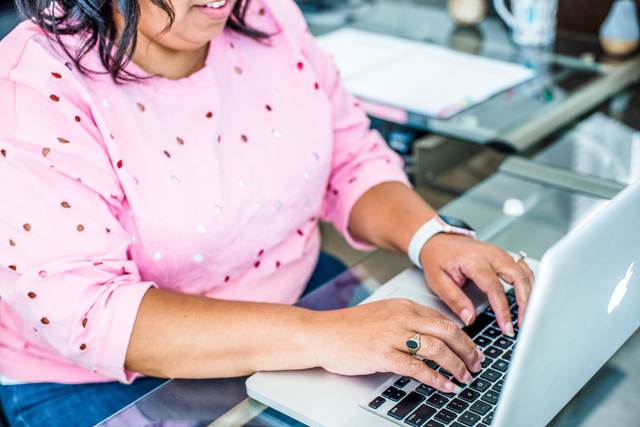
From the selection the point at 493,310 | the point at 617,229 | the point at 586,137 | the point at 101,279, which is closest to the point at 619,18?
the point at 586,137

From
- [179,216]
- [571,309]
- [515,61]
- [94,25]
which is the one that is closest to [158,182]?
[179,216]

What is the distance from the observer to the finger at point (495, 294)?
30.2 inches

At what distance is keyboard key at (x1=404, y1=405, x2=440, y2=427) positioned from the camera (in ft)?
2.06

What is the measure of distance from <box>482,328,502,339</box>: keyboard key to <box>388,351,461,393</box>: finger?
12 centimetres

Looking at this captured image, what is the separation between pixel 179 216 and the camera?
→ 0.84m

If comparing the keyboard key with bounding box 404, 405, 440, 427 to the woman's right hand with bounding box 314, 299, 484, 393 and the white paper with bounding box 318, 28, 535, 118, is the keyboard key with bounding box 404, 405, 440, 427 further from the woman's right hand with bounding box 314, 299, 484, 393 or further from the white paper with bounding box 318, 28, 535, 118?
the white paper with bounding box 318, 28, 535, 118

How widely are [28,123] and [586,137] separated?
40.1 inches

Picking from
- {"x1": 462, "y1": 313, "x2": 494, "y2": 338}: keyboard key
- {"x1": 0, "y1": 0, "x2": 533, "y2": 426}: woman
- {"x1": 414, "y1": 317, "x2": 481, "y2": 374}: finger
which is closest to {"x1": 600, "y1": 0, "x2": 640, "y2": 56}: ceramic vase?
{"x1": 0, "y1": 0, "x2": 533, "y2": 426}: woman

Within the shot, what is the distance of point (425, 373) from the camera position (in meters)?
0.67

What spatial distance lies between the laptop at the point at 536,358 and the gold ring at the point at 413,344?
3 centimetres

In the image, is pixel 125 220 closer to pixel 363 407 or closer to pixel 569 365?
pixel 363 407

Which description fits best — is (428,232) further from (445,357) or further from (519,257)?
(445,357)

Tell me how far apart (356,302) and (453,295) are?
0.14 m

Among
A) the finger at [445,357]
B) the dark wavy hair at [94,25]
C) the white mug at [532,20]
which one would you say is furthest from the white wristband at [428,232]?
the white mug at [532,20]
